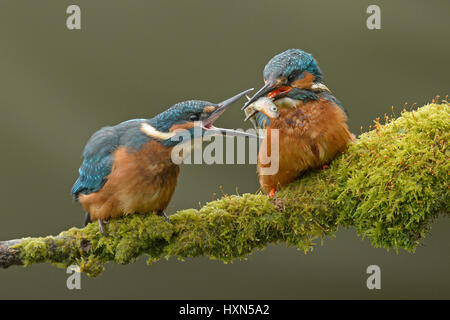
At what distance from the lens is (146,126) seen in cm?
284

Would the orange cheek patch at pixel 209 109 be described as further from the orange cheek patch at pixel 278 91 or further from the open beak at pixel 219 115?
→ the orange cheek patch at pixel 278 91

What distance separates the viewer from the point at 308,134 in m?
2.79

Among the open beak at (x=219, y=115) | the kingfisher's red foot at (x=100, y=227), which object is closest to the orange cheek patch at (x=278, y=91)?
the open beak at (x=219, y=115)

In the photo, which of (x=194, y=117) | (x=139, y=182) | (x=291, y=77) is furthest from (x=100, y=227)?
(x=291, y=77)

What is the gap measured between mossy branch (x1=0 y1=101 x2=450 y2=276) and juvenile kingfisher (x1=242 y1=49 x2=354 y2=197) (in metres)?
0.09

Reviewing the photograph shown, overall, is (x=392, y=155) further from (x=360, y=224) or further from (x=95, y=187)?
(x=95, y=187)

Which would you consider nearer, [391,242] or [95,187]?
[391,242]

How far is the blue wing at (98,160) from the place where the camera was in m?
2.88

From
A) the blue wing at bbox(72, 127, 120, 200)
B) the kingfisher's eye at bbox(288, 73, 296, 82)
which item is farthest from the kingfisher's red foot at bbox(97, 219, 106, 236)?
the kingfisher's eye at bbox(288, 73, 296, 82)

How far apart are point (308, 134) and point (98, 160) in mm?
1130

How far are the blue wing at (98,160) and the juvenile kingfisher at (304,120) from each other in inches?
30.8

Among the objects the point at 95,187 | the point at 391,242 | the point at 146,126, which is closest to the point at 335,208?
the point at 391,242

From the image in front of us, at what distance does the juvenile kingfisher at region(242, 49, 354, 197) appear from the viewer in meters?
2.75

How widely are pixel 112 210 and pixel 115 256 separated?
9.5 inches
